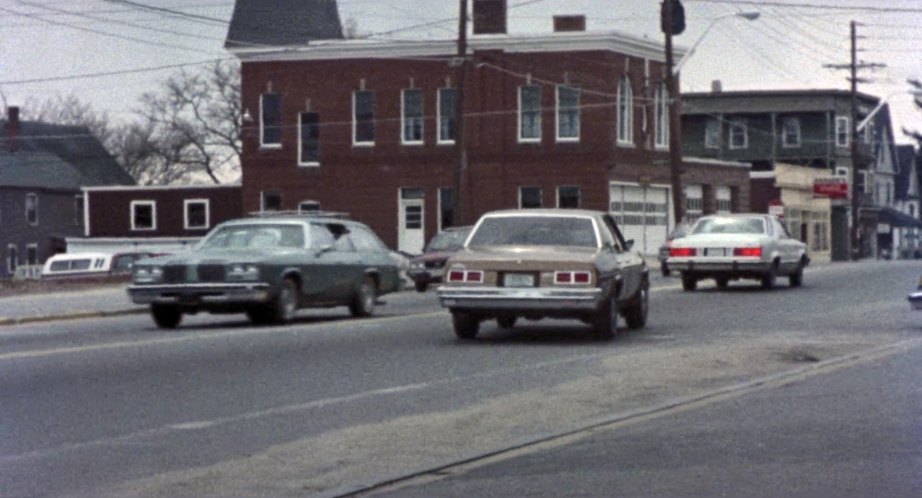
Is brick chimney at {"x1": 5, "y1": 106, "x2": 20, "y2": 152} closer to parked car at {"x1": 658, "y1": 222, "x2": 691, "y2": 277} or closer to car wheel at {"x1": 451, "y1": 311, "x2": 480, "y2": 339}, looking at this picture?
parked car at {"x1": 658, "y1": 222, "x2": 691, "y2": 277}

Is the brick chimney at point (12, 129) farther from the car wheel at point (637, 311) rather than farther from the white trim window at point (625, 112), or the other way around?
the car wheel at point (637, 311)

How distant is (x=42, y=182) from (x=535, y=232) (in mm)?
76317

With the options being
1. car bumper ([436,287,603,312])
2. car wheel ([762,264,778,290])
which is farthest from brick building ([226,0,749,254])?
car bumper ([436,287,603,312])

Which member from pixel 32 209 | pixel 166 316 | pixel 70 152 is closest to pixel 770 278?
pixel 166 316

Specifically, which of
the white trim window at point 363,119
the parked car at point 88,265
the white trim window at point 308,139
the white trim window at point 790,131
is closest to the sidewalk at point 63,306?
the parked car at point 88,265

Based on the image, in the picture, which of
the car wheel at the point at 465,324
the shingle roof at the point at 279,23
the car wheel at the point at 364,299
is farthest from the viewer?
the shingle roof at the point at 279,23

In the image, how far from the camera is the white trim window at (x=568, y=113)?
223 ft

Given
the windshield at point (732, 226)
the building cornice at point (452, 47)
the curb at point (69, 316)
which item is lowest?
the curb at point (69, 316)

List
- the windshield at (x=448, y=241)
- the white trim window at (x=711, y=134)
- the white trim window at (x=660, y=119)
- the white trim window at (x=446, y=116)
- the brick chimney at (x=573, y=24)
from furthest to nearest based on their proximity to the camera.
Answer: the white trim window at (x=711, y=134) → the white trim window at (x=660, y=119) → the brick chimney at (x=573, y=24) → the white trim window at (x=446, y=116) → the windshield at (x=448, y=241)

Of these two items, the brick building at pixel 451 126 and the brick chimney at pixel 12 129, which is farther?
the brick chimney at pixel 12 129

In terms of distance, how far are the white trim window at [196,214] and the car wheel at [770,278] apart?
47.4m

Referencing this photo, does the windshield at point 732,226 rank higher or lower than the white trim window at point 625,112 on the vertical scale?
lower

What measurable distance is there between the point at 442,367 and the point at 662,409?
4.42m

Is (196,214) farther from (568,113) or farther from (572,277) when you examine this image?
(572,277)
